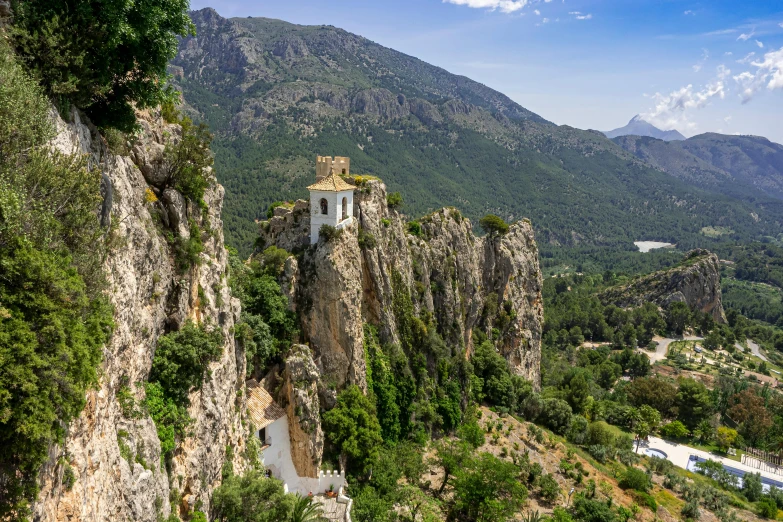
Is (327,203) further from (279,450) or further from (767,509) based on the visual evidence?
(767,509)

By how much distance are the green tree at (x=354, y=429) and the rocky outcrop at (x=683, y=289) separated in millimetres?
148306

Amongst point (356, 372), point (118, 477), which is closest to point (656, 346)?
point (356, 372)

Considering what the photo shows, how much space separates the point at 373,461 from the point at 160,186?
25825 mm

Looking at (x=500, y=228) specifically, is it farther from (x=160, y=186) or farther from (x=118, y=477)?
(x=118, y=477)

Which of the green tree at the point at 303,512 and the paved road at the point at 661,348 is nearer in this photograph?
the green tree at the point at 303,512

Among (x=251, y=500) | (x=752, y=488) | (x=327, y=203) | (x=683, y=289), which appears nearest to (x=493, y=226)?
(x=327, y=203)

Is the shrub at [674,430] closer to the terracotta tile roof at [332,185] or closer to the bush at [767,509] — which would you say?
the bush at [767,509]

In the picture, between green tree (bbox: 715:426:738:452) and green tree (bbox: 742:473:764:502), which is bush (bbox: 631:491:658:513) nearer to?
green tree (bbox: 742:473:764:502)

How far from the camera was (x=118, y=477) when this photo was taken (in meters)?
15.6

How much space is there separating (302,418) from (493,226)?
47.0 m

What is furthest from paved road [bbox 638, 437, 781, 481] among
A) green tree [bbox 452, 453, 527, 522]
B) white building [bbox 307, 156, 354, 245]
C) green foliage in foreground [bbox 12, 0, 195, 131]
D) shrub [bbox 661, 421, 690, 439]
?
green foliage in foreground [bbox 12, 0, 195, 131]

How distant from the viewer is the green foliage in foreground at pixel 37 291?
34.6 feet

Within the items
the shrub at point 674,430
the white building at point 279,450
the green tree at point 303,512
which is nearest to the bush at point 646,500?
the white building at point 279,450

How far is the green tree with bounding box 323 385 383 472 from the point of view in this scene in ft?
115
